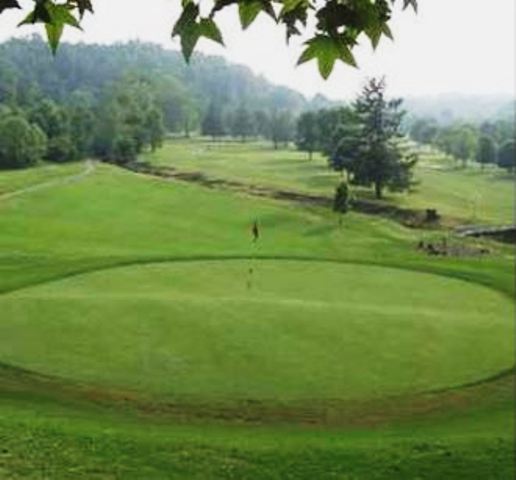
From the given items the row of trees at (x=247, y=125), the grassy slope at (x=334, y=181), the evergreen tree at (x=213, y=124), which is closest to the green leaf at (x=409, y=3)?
the grassy slope at (x=334, y=181)

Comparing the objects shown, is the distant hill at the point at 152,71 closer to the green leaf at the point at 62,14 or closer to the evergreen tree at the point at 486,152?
the evergreen tree at the point at 486,152

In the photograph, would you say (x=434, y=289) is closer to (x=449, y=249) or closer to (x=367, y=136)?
(x=449, y=249)

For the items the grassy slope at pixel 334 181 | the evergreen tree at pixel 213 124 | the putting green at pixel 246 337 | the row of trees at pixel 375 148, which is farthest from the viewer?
the evergreen tree at pixel 213 124

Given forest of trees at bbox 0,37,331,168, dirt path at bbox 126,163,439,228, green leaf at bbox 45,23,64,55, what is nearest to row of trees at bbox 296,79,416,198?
dirt path at bbox 126,163,439,228

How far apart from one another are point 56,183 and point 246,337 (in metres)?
6.98

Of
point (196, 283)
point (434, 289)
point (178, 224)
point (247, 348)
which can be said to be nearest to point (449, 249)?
point (178, 224)

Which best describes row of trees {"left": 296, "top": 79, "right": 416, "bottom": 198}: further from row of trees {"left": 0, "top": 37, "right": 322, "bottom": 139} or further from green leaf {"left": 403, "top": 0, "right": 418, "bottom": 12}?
green leaf {"left": 403, "top": 0, "right": 418, "bottom": 12}

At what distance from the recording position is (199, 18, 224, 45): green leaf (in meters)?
2.90

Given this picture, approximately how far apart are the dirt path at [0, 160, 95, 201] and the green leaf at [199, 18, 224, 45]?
1104 centimetres

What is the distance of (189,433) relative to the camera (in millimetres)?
11281

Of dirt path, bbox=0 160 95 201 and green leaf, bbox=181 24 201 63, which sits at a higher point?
green leaf, bbox=181 24 201 63

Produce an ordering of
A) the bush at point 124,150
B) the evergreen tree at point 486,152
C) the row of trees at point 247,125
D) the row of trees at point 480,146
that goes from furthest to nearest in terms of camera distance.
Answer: the row of trees at point 247,125 < the evergreen tree at point 486,152 < the row of trees at point 480,146 < the bush at point 124,150

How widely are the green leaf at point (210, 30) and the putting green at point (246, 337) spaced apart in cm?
995

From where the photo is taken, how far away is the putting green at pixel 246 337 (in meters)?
13.2
